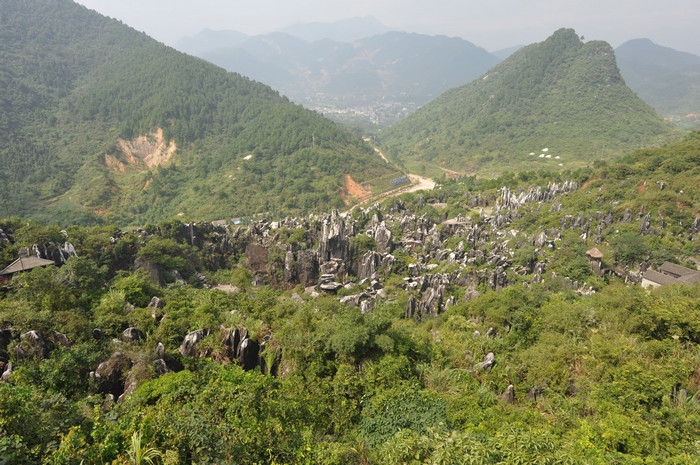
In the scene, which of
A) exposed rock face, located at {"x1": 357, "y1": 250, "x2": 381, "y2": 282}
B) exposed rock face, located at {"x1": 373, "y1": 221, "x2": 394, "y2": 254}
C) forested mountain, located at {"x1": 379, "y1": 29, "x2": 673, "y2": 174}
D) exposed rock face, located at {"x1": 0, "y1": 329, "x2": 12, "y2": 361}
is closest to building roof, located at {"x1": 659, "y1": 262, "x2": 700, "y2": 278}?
exposed rock face, located at {"x1": 357, "y1": 250, "x2": 381, "y2": 282}

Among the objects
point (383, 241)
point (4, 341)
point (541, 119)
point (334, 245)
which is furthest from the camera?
point (541, 119)

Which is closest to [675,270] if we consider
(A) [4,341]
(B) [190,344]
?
(B) [190,344]

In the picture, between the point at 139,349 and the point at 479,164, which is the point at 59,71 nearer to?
the point at 479,164

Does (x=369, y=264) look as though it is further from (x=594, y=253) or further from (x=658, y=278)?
(x=658, y=278)

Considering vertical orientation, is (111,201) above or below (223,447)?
below

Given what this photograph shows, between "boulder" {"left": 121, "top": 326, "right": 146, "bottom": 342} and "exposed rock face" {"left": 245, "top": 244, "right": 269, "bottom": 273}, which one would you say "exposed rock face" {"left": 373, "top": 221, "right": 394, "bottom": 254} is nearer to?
"exposed rock face" {"left": 245, "top": 244, "right": 269, "bottom": 273}

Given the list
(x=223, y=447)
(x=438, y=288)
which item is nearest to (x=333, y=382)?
(x=223, y=447)
